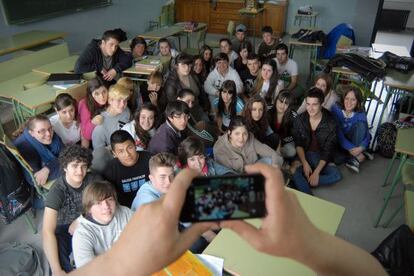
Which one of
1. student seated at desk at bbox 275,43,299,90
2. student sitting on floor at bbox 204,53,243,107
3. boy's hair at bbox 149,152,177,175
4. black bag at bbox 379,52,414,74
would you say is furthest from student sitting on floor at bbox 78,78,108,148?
black bag at bbox 379,52,414,74

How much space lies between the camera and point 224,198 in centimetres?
67

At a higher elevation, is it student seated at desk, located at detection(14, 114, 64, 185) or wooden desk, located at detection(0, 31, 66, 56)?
wooden desk, located at detection(0, 31, 66, 56)

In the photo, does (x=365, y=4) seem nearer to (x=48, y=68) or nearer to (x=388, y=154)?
(x=388, y=154)

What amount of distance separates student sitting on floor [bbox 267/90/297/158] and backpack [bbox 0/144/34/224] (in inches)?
→ 93.6

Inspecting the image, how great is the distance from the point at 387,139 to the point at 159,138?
264 centimetres

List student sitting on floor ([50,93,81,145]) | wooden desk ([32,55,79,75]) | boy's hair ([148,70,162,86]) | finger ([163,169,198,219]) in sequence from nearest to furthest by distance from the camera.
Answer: finger ([163,169,198,219]), student sitting on floor ([50,93,81,145]), boy's hair ([148,70,162,86]), wooden desk ([32,55,79,75])

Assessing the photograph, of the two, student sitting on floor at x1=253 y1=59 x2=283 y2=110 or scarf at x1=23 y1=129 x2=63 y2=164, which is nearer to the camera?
scarf at x1=23 y1=129 x2=63 y2=164

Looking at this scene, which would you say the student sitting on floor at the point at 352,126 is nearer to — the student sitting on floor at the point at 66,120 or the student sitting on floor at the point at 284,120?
the student sitting on floor at the point at 284,120

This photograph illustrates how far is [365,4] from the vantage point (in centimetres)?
822

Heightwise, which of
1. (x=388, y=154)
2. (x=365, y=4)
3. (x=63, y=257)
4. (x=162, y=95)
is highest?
(x=365, y=4)

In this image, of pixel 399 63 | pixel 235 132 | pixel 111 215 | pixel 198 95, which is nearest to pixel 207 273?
pixel 111 215

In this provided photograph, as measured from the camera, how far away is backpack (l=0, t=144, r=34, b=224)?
7.47ft

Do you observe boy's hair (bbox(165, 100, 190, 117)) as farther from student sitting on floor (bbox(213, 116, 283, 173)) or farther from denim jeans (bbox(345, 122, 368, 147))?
denim jeans (bbox(345, 122, 368, 147))

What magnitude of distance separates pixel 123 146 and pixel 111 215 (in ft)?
1.93
